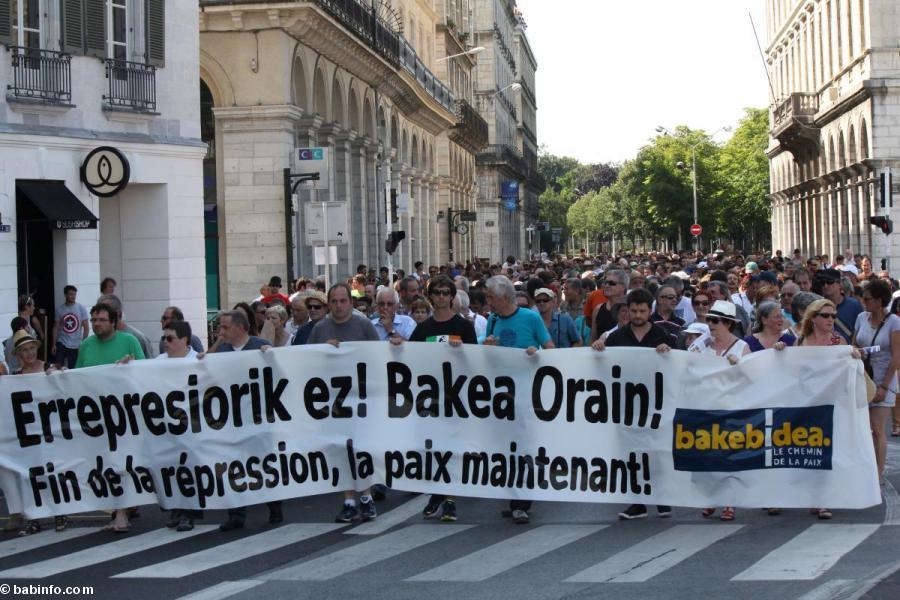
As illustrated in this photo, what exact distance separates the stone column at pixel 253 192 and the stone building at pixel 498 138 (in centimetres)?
4647

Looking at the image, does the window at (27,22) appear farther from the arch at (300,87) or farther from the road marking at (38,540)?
the arch at (300,87)

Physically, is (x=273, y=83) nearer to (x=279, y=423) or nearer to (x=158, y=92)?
(x=158, y=92)

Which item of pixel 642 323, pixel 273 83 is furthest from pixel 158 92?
pixel 642 323

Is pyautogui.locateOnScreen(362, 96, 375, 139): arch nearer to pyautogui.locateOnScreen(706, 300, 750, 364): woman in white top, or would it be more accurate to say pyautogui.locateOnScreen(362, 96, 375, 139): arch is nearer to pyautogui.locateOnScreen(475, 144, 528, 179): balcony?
pyautogui.locateOnScreen(706, 300, 750, 364): woman in white top

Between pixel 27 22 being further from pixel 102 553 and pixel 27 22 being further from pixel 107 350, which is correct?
pixel 102 553

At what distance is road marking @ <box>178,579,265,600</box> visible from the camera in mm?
8711

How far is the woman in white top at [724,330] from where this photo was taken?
11.0m

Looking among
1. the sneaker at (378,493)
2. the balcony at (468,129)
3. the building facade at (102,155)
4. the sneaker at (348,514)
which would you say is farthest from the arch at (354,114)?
the sneaker at (348,514)

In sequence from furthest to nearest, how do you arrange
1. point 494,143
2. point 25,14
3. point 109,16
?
point 494,143 → point 109,16 → point 25,14

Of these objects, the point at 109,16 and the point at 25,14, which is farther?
the point at 109,16

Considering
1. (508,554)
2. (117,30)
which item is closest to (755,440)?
(508,554)

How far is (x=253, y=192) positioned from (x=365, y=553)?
900 inches

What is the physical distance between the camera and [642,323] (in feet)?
36.8

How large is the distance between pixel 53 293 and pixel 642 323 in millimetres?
13187
